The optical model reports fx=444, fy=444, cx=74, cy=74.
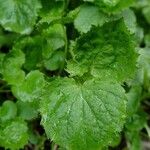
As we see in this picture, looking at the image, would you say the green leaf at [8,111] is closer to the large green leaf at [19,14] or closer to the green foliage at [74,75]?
the green foliage at [74,75]

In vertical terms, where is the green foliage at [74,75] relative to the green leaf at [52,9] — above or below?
below

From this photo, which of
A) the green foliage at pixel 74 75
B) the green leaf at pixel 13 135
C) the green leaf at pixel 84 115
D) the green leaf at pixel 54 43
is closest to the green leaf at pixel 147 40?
the green foliage at pixel 74 75

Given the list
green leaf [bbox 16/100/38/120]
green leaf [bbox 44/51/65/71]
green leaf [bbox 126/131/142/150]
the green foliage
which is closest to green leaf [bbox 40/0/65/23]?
the green foliage

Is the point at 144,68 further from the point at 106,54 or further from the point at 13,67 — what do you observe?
the point at 13,67

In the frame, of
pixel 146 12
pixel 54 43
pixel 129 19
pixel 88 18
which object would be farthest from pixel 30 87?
pixel 146 12

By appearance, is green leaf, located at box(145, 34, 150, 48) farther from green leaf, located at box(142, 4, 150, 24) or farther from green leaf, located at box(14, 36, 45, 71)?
green leaf, located at box(14, 36, 45, 71)

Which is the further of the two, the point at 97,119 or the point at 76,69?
the point at 76,69

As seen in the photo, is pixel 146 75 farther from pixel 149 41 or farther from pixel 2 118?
pixel 2 118

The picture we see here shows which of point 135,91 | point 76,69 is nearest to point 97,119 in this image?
point 76,69
